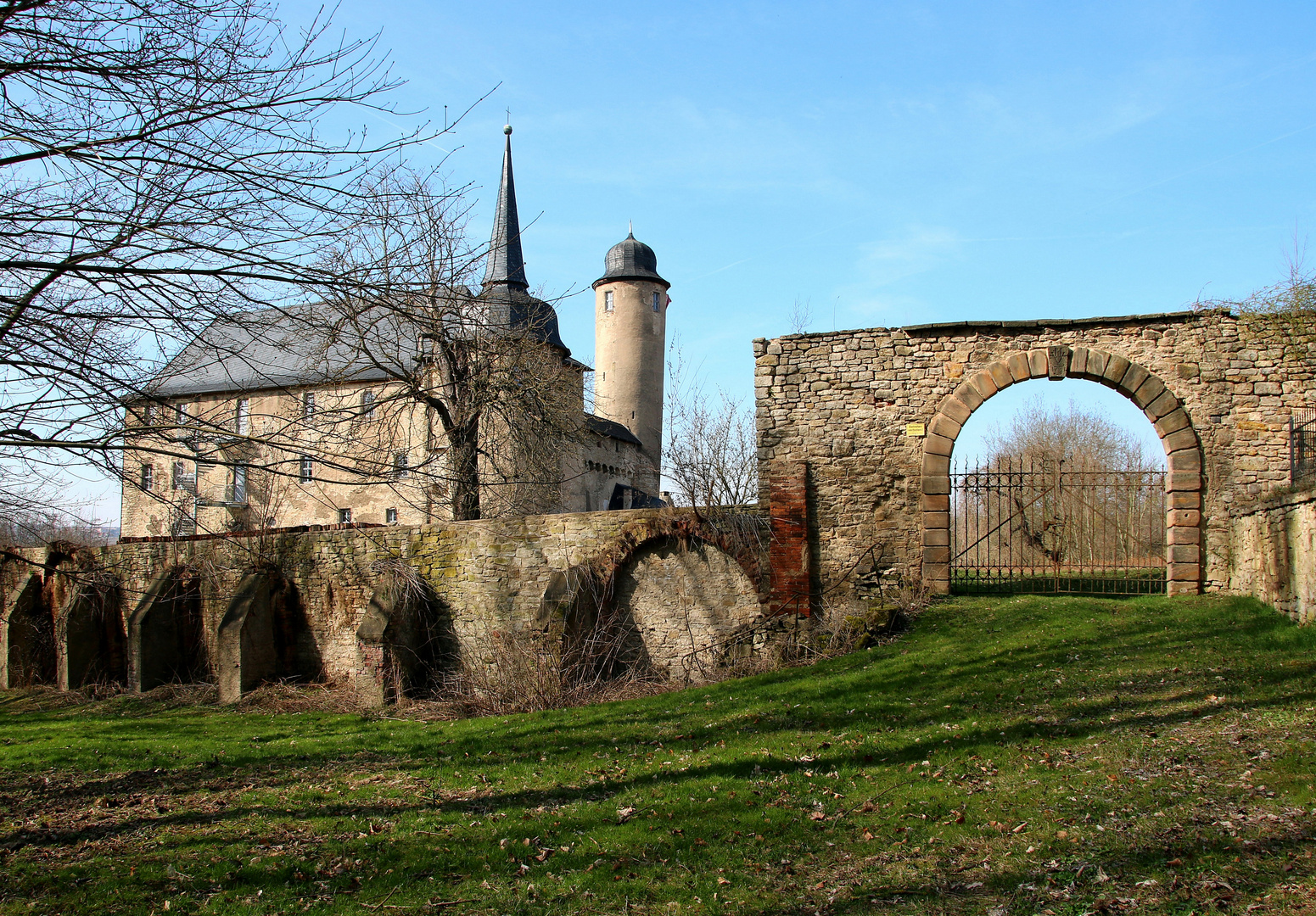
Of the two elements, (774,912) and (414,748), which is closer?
(774,912)

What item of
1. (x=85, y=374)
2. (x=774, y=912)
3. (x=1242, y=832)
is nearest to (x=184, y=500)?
(x=85, y=374)

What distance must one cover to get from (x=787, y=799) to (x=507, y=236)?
844 inches

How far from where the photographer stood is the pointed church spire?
80.9 feet

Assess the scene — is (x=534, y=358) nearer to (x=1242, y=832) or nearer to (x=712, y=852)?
(x=712, y=852)

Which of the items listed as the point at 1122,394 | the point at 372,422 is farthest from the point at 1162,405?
the point at 372,422

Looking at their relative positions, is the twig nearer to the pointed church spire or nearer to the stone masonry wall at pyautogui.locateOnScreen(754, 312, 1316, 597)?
the stone masonry wall at pyautogui.locateOnScreen(754, 312, 1316, 597)

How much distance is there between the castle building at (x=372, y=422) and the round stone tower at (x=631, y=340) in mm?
71

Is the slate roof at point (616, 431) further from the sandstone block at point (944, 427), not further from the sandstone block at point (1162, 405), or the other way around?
the sandstone block at point (1162, 405)

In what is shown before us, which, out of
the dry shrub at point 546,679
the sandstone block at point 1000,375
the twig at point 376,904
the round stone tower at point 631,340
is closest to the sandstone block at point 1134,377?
the sandstone block at point 1000,375

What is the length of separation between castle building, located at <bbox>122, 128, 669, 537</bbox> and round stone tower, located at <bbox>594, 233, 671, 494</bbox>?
0.07 meters

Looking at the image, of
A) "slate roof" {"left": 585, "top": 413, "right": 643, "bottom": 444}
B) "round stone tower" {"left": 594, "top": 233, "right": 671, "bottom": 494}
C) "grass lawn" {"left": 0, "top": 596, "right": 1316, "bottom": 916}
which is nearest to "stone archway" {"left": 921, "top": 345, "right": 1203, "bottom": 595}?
"grass lawn" {"left": 0, "top": 596, "right": 1316, "bottom": 916}

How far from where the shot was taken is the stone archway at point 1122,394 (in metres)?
11.3

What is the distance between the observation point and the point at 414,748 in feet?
29.6

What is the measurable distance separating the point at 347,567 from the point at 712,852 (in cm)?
1050
